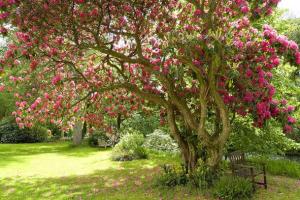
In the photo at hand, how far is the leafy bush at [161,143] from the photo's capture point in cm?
1942

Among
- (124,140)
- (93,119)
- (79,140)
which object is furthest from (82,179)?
(79,140)

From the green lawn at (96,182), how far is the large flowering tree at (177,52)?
5.36 ft

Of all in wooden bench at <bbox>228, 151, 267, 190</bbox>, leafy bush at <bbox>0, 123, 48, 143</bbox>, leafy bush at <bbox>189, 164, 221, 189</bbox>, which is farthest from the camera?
leafy bush at <bbox>0, 123, 48, 143</bbox>

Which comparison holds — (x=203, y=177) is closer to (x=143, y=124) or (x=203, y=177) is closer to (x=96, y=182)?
(x=96, y=182)

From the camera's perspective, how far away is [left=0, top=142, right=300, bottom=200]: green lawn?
9.48 meters

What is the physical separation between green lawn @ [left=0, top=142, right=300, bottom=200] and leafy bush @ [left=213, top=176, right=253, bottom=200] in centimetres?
36

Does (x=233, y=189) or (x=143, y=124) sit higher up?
(x=143, y=124)

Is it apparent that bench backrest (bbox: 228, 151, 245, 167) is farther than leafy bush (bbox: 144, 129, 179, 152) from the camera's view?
No

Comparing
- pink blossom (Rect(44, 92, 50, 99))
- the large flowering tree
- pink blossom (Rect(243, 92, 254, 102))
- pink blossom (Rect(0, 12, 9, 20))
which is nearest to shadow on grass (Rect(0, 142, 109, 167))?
pink blossom (Rect(44, 92, 50, 99))

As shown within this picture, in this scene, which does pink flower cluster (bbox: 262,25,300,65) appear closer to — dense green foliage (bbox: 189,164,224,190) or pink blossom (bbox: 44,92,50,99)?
dense green foliage (bbox: 189,164,224,190)

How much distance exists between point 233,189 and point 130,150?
32.0 ft

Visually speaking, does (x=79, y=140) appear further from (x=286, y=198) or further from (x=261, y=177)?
(x=286, y=198)

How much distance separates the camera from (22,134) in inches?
1404

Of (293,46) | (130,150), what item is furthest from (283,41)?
(130,150)
